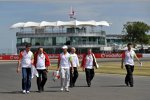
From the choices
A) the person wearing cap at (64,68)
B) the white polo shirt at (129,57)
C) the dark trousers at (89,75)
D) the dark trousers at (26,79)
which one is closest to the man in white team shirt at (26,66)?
the dark trousers at (26,79)

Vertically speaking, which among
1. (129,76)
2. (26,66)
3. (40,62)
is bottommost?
(129,76)

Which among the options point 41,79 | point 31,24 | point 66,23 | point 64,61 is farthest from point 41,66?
point 31,24

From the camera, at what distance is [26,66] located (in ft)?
54.3

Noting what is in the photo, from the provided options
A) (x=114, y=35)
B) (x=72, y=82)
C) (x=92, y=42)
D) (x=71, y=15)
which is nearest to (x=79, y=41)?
(x=92, y=42)

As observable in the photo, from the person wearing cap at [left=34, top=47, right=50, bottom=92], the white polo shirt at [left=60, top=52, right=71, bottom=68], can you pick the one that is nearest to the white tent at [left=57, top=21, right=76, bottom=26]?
the white polo shirt at [left=60, top=52, right=71, bottom=68]

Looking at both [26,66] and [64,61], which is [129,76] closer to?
[64,61]

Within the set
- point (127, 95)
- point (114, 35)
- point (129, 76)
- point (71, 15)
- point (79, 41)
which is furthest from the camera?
point (114, 35)

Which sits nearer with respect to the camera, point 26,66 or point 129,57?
point 26,66

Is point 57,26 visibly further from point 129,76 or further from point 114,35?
point 129,76

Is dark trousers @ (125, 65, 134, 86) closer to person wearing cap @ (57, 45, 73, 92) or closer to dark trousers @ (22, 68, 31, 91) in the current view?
person wearing cap @ (57, 45, 73, 92)

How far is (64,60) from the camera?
56.8ft

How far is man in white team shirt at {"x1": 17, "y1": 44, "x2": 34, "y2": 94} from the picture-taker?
16.4m

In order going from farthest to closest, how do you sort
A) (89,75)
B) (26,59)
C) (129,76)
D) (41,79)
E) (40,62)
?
(89,75)
(129,76)
(41,79)
(40,62)
(26,59)

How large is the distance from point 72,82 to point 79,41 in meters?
86.8
